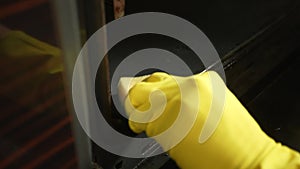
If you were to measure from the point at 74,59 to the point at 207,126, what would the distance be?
0.18 metres

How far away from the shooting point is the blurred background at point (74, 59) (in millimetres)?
412

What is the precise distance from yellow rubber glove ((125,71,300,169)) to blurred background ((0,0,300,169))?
0.23ft

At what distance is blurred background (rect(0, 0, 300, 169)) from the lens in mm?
412

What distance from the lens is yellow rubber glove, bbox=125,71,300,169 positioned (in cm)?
49

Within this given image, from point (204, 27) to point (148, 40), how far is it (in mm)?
164

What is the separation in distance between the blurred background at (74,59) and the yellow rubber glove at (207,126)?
0.07 metres

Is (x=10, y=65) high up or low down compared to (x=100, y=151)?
up

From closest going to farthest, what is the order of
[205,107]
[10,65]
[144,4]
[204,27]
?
[10,65], [205,107], [144,4], [204,27]

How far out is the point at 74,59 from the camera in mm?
458

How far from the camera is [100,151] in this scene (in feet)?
1.93

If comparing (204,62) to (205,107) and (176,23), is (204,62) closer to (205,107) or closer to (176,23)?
(176,23)

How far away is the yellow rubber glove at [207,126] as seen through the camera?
1.60 feet

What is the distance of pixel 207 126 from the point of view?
50cm

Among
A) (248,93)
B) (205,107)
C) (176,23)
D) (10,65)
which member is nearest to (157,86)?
(205,107)
